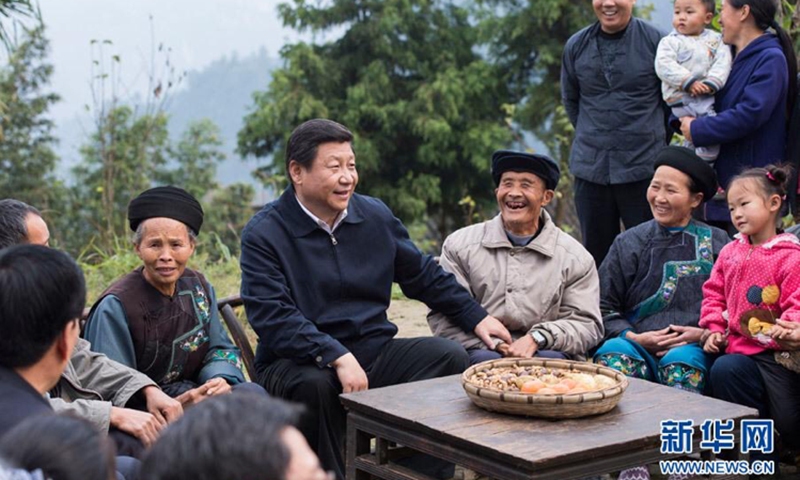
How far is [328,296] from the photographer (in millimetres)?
4090

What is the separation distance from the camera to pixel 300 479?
1.46m

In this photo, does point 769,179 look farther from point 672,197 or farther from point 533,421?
point 533,421

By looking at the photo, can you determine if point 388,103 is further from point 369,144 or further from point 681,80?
point 681,80

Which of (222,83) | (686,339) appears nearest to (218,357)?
(686,339)

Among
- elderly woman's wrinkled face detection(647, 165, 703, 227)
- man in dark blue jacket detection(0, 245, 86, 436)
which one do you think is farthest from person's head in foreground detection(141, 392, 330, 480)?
elderly woman's wrinkled face detection(647, 165, 703, 227)

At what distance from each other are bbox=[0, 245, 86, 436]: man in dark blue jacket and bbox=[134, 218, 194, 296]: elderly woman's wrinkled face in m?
1.57

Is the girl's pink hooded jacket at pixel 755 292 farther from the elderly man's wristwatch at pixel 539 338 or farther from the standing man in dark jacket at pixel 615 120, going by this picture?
the standing man in dark jacket at pixel 615 120

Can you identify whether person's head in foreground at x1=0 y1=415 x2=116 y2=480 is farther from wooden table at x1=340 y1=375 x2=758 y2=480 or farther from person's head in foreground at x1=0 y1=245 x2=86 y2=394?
wooden table at x1=340 y1=375 x2=758 y2=480

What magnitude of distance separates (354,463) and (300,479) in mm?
2177

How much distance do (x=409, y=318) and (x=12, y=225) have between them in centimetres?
421

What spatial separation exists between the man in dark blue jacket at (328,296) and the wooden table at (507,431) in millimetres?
287

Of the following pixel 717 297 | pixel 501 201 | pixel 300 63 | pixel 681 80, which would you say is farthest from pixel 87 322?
pixel 300 63

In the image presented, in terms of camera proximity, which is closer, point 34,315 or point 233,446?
point 233,446

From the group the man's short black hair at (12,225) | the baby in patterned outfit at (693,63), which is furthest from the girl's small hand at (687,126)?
the man's short black hair at (12,225)
